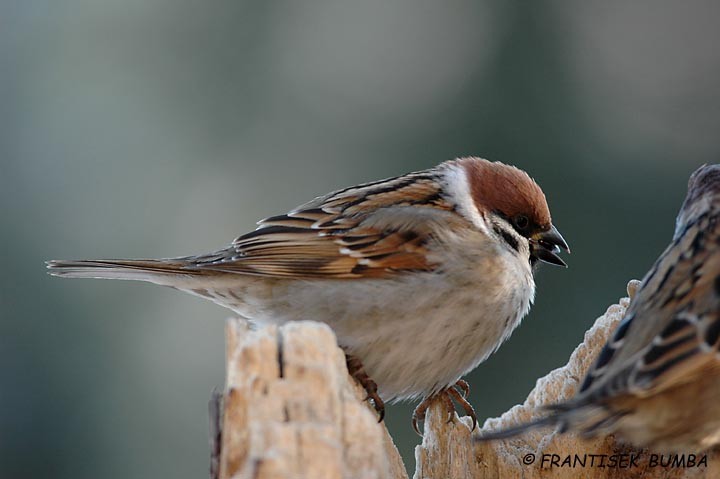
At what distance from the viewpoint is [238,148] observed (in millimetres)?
4574

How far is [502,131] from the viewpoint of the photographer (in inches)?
166

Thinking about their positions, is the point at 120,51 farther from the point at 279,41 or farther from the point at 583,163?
the point at 583,163

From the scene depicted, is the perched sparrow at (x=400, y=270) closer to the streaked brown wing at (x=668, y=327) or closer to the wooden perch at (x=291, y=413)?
the streaked brown wing at (x=668, y=327)

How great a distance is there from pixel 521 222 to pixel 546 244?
0.35 ft

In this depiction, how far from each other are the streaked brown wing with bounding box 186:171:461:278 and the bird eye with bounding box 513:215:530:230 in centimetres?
19

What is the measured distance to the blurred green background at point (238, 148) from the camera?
4.20m

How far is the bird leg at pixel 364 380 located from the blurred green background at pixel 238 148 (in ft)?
4.17

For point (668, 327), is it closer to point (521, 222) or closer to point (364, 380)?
point (364, 380)

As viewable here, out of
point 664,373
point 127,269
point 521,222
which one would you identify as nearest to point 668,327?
point 664,373

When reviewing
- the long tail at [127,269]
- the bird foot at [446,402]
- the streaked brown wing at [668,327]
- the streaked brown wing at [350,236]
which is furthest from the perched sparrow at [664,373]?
the long tail at [127,269]

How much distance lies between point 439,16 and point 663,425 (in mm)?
3180

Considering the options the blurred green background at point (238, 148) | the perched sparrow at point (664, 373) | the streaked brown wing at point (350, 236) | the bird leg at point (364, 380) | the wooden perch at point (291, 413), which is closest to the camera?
the wooden perch at point (291, 413)

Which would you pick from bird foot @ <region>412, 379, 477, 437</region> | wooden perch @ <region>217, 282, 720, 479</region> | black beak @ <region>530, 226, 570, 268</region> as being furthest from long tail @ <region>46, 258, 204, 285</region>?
wooden perch @ <region>217, 282, 720, 479</region>

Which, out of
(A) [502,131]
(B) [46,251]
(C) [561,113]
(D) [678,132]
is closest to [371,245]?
(A) [502,131]
